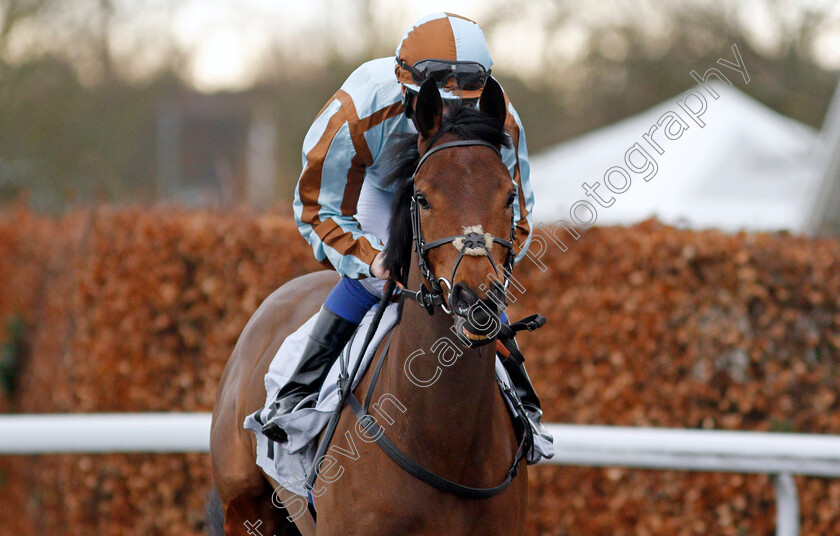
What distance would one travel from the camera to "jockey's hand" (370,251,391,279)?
2.53 metres

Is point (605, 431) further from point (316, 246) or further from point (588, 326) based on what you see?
point (316, 246)

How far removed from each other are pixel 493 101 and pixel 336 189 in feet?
2.17

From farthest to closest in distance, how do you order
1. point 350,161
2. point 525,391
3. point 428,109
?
point 525,391 < point 350,161 < point 428,109

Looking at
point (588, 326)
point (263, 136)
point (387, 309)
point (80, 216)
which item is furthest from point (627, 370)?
point (263, 136)

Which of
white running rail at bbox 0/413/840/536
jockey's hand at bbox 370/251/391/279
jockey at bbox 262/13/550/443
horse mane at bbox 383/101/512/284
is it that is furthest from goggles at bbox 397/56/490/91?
white running rail at bbox 0/413/840/536

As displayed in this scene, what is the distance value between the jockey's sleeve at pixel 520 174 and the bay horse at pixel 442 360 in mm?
409

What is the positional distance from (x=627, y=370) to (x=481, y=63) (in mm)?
2808

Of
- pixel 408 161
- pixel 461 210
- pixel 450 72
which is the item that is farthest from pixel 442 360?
pixel 450 72

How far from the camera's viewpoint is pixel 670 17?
1507cm

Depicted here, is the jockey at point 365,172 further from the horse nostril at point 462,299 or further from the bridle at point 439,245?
the horse nostril at point 462,299

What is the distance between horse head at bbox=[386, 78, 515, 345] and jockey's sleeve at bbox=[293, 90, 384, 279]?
0.23 metres

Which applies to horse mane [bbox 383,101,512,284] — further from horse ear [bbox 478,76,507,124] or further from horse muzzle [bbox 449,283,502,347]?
horse muzzle [bbox 449,283,502,347]

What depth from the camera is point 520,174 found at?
112 inches

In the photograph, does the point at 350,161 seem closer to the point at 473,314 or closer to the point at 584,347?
the point at 473,314
